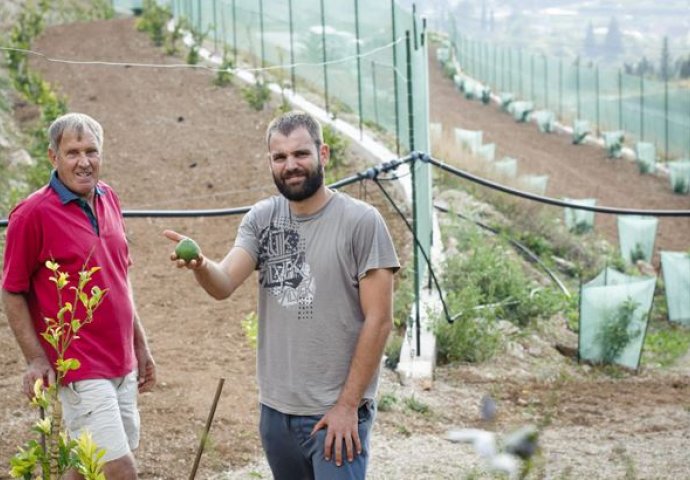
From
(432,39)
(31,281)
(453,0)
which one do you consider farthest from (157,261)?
(453,0)

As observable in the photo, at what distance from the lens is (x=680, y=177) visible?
21.3 metres

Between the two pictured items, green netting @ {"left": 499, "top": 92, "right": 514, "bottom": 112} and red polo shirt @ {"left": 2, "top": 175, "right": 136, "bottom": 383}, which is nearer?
red polo shirt @ {"left": 2, "top": 175, "right": 136, "bottom": 383}

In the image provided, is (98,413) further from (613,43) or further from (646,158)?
(613,43)

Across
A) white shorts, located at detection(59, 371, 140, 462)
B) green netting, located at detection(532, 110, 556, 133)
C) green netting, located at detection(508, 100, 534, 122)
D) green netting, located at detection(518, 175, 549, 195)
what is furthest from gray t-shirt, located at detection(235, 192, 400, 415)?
green netting, located at detection(508, 100, 534, 122)

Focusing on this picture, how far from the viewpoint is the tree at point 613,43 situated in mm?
66875

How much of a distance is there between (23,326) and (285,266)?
0.85m

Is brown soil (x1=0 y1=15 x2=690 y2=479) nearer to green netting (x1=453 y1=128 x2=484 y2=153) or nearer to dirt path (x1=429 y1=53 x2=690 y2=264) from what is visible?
dirt path (x1=429 y1=53 x2=690 y2=264)

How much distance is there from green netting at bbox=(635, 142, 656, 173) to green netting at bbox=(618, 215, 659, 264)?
876 cm

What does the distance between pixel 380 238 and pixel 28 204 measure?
1.10 meters

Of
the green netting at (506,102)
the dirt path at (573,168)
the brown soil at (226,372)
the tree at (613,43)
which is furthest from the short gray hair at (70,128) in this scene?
the tree at (613,43)

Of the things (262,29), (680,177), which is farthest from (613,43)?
(262,29)

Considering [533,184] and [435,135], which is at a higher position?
[435,135]

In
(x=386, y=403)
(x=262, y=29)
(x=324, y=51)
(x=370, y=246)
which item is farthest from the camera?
(x=262, y=29)

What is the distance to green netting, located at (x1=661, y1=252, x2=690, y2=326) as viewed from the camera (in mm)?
10859
